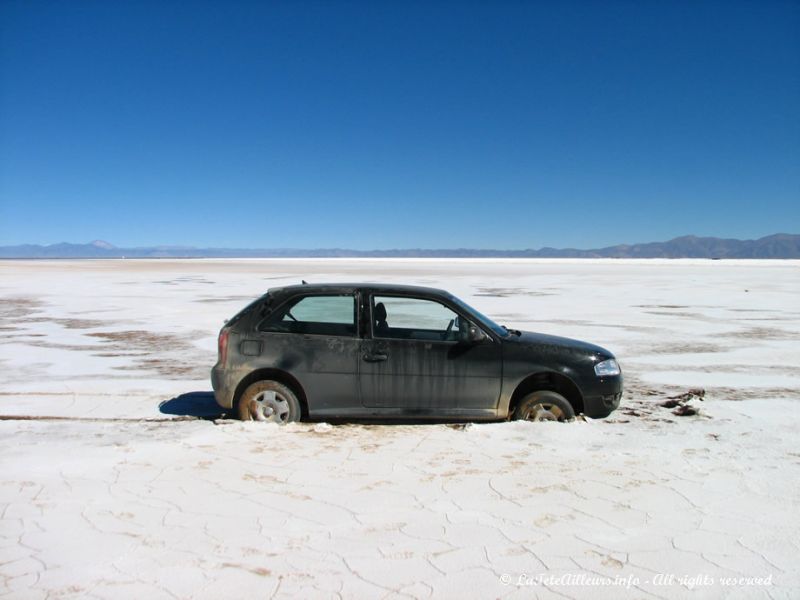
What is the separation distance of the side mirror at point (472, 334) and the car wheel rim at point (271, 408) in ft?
6.13

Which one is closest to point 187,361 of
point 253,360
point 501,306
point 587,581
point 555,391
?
point 253,360

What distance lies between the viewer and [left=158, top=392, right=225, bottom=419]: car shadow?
729 cm

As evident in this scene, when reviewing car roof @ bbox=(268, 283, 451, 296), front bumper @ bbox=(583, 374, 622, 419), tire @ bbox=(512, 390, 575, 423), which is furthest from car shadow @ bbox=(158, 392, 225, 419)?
front bumper @ bbox=(583, 374, 622, 419)

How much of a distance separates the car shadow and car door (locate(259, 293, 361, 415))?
134 cm

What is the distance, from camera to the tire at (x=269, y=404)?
6.37 metres

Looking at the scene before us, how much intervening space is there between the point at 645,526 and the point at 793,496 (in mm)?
1385

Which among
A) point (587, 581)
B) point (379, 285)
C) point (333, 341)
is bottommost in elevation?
point (587, 581)

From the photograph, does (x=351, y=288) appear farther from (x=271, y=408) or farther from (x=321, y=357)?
(x=271, y=408)

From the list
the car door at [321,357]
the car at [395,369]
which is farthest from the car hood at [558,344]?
the car door at [321,357]

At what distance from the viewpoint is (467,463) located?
17.7 feet

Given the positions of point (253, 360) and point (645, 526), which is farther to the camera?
point (253, 360)

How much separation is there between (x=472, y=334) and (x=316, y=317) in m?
1.58

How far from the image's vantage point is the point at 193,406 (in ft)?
25.1

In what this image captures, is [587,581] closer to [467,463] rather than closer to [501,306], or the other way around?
[467,463]
